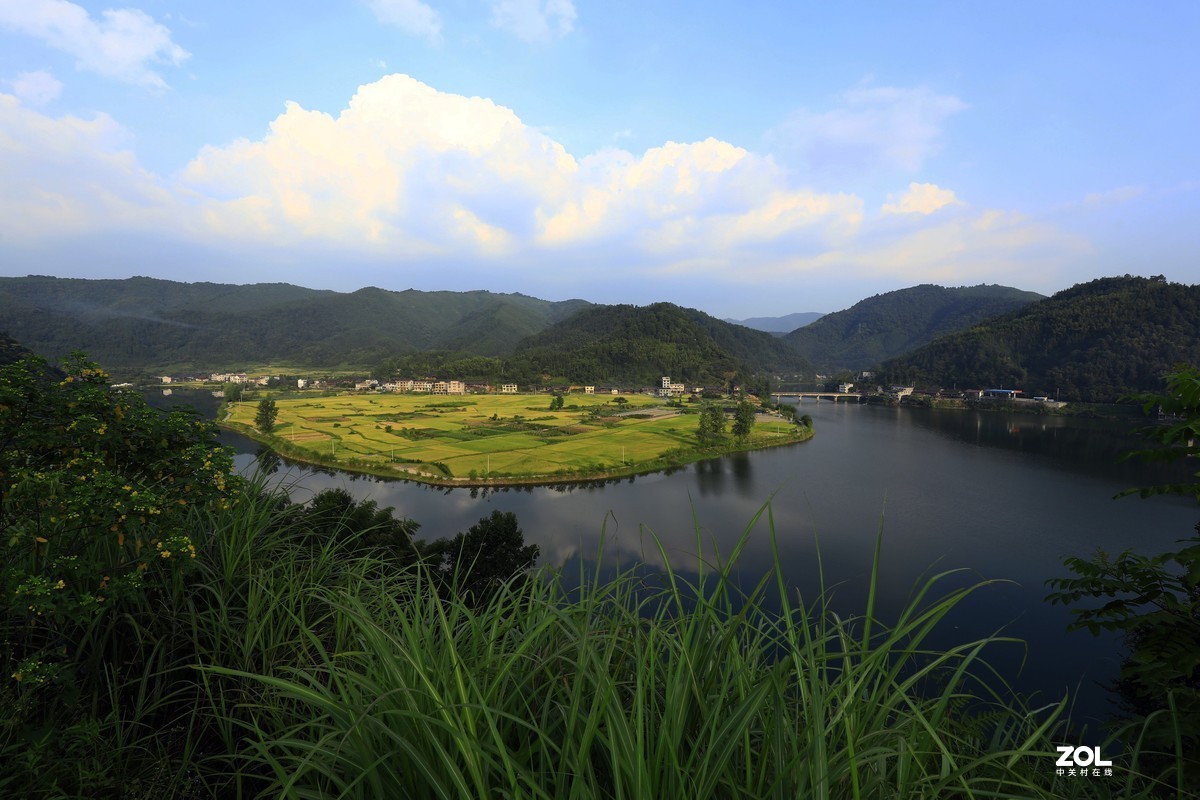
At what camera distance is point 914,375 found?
301ft

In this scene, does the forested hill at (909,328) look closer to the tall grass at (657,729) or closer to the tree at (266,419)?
the tree at (266,419)

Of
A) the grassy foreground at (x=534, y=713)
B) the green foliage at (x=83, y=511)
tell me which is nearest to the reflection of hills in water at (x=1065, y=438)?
the grassy foreground at (x=534, y=713)

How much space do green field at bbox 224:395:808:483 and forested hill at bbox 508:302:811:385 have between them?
30897mm

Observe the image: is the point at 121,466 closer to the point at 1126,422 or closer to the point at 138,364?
the point at 1126,422

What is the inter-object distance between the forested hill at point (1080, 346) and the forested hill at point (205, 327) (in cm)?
11207

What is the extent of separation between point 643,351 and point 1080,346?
71.2m

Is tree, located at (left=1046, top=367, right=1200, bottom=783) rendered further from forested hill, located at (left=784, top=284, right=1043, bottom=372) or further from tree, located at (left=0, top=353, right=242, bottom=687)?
forested hill, located at (left=784, top=284, right=1043, bottom=372)

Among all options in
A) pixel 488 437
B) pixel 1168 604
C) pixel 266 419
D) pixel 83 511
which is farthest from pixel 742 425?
pixel 83 511

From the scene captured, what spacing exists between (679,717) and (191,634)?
2.60 m

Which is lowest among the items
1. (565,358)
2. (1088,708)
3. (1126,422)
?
(1088,708)

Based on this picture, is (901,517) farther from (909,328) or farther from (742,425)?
(909,328)

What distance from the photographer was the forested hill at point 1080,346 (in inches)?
2579

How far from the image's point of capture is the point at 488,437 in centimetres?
4269

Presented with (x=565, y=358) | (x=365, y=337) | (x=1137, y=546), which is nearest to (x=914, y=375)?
(x=565, y=358)
